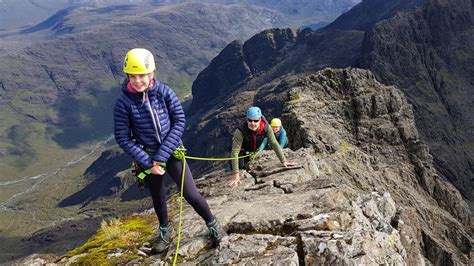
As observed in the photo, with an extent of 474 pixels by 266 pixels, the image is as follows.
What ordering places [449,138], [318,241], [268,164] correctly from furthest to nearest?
1. [449,138]
2. [268,164]
3. [318,241]

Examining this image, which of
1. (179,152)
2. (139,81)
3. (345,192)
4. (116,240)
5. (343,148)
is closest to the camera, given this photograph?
(139,81)

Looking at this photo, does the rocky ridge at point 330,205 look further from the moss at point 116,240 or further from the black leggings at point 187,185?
the black leggings at point 187,185

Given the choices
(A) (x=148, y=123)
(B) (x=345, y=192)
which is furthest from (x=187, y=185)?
(B) (x=345, y=192)

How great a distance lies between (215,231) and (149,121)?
432 cm

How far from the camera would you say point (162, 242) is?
1455 cm

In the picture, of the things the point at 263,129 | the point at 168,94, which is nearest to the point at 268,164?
the point at 263,129

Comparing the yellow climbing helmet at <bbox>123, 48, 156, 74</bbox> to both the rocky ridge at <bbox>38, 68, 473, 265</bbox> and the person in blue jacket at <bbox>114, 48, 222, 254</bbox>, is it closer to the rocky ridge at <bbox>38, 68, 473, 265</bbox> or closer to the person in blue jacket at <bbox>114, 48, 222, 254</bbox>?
the person in blue jacket at <bbox>114, 48, 222, 254</bbox>

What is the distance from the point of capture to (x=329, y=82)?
60062mm

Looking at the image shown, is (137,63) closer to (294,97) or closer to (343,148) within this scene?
(343,148)

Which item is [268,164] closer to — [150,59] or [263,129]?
[263,129]

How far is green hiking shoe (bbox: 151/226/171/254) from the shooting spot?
14.4 meters

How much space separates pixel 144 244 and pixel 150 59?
718 cm

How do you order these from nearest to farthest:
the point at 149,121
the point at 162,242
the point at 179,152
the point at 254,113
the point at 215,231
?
1. the point at 149,121
2. the point at 179,152
3. the point at 215,231
4. the point at 162,242
5. the point at 254,113

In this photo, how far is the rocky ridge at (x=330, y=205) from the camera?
12.6m
